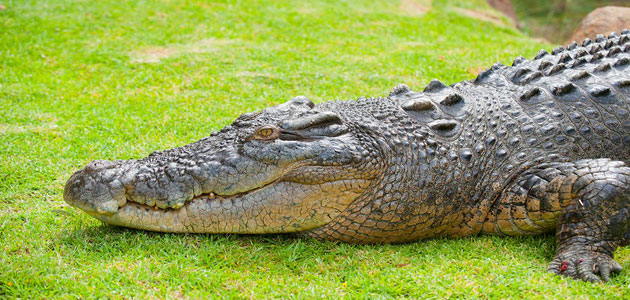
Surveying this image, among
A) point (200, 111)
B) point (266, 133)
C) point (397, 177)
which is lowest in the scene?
point (200, 111)

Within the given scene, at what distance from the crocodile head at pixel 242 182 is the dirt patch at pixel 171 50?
502 centimetres

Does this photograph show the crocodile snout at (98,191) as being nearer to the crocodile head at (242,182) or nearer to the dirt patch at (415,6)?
the crocodile head at (242,182)

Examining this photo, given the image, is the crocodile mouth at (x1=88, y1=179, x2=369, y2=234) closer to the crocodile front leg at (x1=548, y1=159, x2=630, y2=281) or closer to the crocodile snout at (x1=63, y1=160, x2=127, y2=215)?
the crocodile snout at (x1=63, y1=160, x2=127, y2=215)

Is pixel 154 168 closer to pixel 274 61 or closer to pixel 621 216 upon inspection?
pixel 621 216

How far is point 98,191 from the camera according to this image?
348 centimetres

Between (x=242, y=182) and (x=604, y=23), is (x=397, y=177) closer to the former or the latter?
(x=242, y=182)

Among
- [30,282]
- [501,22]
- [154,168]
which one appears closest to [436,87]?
[154,168]

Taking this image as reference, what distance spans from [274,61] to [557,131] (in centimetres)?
497

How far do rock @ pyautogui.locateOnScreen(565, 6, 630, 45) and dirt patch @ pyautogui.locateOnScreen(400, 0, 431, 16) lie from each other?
12.6ft

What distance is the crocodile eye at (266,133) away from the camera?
368cm

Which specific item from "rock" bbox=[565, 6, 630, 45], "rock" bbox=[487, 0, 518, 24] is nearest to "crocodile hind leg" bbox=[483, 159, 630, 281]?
"rock" bbox=[565, 6, 630, 45]

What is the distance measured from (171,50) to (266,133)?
5561mm

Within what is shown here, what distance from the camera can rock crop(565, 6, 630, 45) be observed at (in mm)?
8312

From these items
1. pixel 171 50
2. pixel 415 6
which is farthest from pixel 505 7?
pixel 171 50
